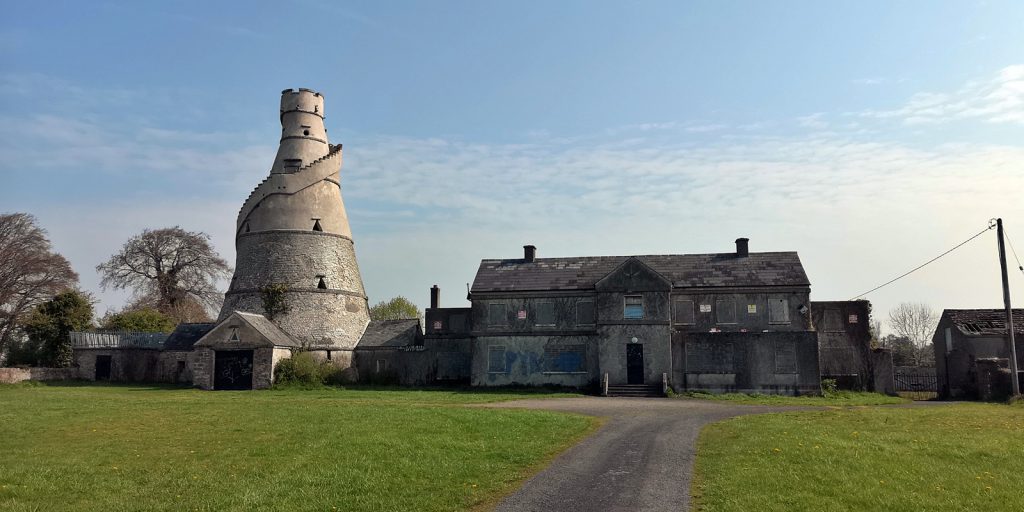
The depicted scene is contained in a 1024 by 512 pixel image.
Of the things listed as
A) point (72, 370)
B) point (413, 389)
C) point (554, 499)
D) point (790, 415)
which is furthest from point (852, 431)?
point (72, 370)

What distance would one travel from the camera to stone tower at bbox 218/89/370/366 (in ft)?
137

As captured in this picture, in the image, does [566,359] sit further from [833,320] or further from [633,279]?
[833,320]

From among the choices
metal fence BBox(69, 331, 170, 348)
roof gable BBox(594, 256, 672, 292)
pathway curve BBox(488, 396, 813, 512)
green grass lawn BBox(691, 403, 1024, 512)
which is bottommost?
pathway curve BBox(488, 396, 813, 512)

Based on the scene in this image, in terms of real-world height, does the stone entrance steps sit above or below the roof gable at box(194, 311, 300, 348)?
below

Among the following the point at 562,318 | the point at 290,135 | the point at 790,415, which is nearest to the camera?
the point at 790,415

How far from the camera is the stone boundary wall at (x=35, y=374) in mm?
38594

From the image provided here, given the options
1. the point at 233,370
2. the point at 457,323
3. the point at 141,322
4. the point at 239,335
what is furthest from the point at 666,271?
the point at 141,322

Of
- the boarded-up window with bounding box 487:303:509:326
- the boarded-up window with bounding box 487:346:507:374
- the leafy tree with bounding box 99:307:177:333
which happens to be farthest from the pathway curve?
the leafy tree with bounding box 99:307:177:333

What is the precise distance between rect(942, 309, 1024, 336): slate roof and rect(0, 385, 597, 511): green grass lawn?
2509cm

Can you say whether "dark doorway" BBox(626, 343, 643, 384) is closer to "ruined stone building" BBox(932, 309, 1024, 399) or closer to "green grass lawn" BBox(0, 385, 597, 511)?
"green grass lawn" BBox(0, 385, 597, 511)

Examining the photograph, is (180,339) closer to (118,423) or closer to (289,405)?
(289,405)

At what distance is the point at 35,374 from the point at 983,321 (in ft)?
163

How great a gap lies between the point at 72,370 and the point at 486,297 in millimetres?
24638

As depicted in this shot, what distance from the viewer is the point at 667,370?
34.8 m
